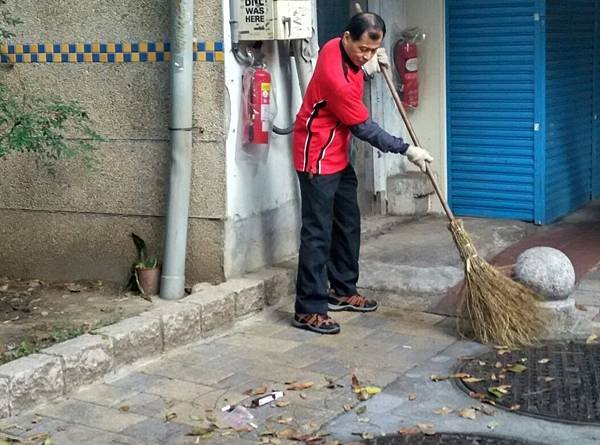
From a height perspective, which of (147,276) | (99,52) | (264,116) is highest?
(99,52)

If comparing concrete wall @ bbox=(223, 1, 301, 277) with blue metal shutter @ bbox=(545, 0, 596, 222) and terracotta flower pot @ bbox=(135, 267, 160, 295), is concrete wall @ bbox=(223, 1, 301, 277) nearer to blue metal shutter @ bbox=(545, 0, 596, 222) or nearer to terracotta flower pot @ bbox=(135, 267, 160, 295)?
terracotta flower pot @ bbox=(135, 267, 160, 295)

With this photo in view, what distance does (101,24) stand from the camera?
6.97 meters

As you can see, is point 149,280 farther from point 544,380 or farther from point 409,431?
point 544,380

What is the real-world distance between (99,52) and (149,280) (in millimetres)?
1653

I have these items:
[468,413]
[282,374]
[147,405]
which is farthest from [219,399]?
[468,413]

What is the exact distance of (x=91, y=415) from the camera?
16.8 ft

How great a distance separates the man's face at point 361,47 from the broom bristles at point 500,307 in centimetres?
138

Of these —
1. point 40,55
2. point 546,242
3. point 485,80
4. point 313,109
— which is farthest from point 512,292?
point 40,55

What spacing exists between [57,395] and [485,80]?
4.98m

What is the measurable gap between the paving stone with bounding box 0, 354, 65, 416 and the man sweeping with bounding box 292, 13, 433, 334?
1756 millimetres

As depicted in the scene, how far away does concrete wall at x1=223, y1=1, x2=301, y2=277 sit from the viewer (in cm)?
674

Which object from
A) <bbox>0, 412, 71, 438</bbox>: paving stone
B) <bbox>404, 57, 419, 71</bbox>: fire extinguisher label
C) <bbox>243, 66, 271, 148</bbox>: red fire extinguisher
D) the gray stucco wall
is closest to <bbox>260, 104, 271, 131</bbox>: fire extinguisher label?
<bbox>243, 66, 271, 148</bbox>: red fire extinguisher

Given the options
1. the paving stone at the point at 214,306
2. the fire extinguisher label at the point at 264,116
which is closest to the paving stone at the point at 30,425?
the paving stone at the point at 214,306

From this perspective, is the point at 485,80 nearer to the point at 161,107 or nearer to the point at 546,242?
the point at 546,242
